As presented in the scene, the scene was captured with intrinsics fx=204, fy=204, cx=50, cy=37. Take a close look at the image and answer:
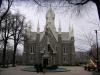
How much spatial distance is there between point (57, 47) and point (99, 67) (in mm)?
40354

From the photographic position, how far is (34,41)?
73562 millimetres

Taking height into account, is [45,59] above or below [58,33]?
below

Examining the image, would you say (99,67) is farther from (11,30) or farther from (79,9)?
(79,9)

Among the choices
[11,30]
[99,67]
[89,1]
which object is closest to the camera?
[89,1]

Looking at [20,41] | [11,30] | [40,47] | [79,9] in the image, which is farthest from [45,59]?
[79,9]

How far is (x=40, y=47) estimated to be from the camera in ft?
237

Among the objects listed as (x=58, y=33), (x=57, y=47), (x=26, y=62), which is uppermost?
(x=58, y=33)

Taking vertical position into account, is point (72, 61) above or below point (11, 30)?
below

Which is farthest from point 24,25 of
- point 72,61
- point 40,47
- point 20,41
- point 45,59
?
point 72,61

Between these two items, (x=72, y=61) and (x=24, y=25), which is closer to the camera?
(x=24, y=25)

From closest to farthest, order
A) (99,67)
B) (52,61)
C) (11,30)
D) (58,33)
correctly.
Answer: (99,67) < (11,30) < (52,61) < (58,33)

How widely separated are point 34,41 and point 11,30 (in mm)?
A: 29774

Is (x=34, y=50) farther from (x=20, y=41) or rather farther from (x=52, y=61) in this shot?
(x=20, y=41)

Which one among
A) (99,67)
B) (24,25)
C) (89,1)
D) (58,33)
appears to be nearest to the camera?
(89,1)
